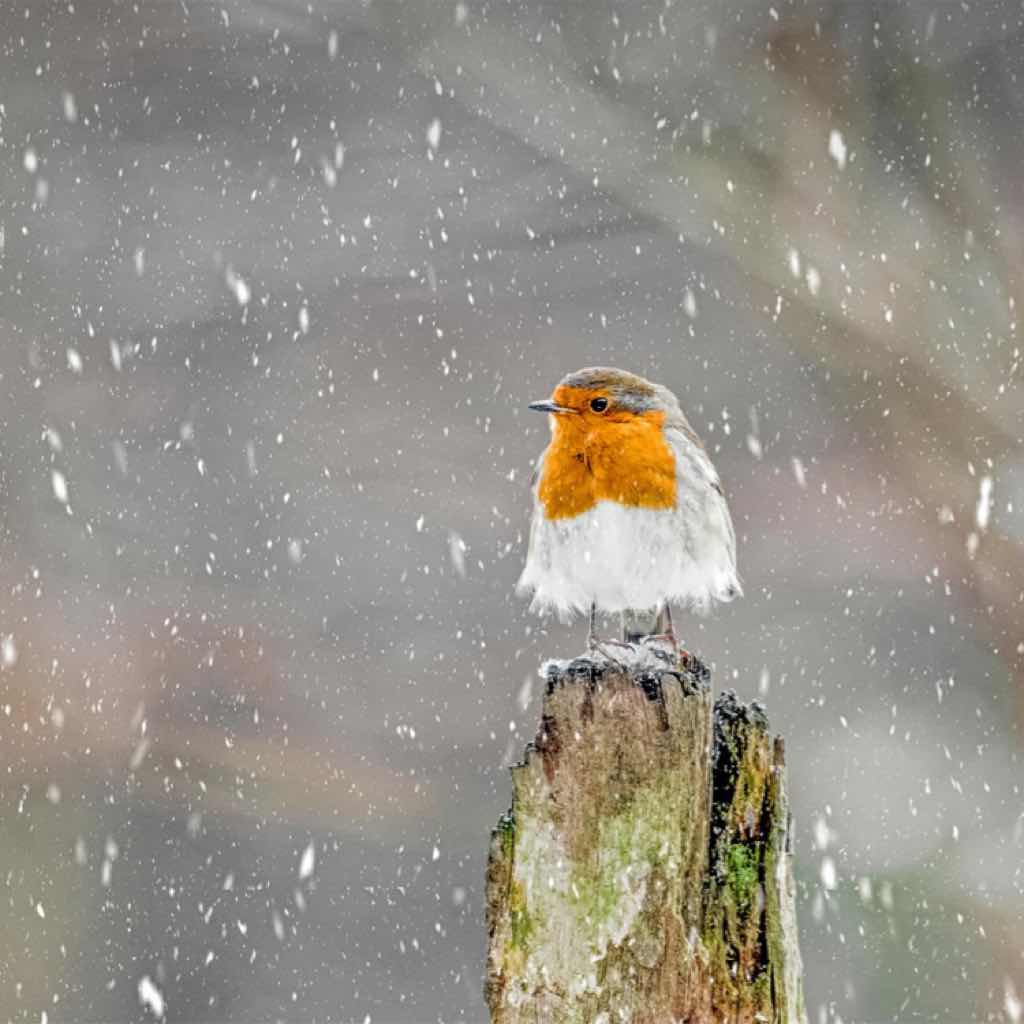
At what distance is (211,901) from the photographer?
726 cm

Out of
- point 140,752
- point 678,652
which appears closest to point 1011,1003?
point 140,752

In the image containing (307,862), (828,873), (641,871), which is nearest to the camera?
(641,871)

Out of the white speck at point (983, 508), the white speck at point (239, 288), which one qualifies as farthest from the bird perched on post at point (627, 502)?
the white speck at point (239, 288)

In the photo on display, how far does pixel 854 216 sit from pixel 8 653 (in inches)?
174

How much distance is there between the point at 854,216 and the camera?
776 cm

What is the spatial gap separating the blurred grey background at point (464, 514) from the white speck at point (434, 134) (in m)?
0.29

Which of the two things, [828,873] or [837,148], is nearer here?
[828,873]

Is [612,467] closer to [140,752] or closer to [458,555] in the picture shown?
[458,555]

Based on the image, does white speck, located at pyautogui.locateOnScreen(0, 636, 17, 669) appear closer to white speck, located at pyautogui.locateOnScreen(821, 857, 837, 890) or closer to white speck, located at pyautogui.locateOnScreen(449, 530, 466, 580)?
white speck, located at pyautogui.locateOnScreen(449, 530, 466, 580)

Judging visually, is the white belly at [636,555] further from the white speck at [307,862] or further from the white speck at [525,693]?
the white speck at [307,862]

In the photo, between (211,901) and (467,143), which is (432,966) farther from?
(467,143)

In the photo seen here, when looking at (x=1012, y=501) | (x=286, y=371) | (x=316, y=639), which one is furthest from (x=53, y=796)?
(x=1012, y=501)

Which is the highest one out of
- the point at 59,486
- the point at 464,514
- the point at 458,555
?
the point at 59,486

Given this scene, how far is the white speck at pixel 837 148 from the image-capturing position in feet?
24.8
